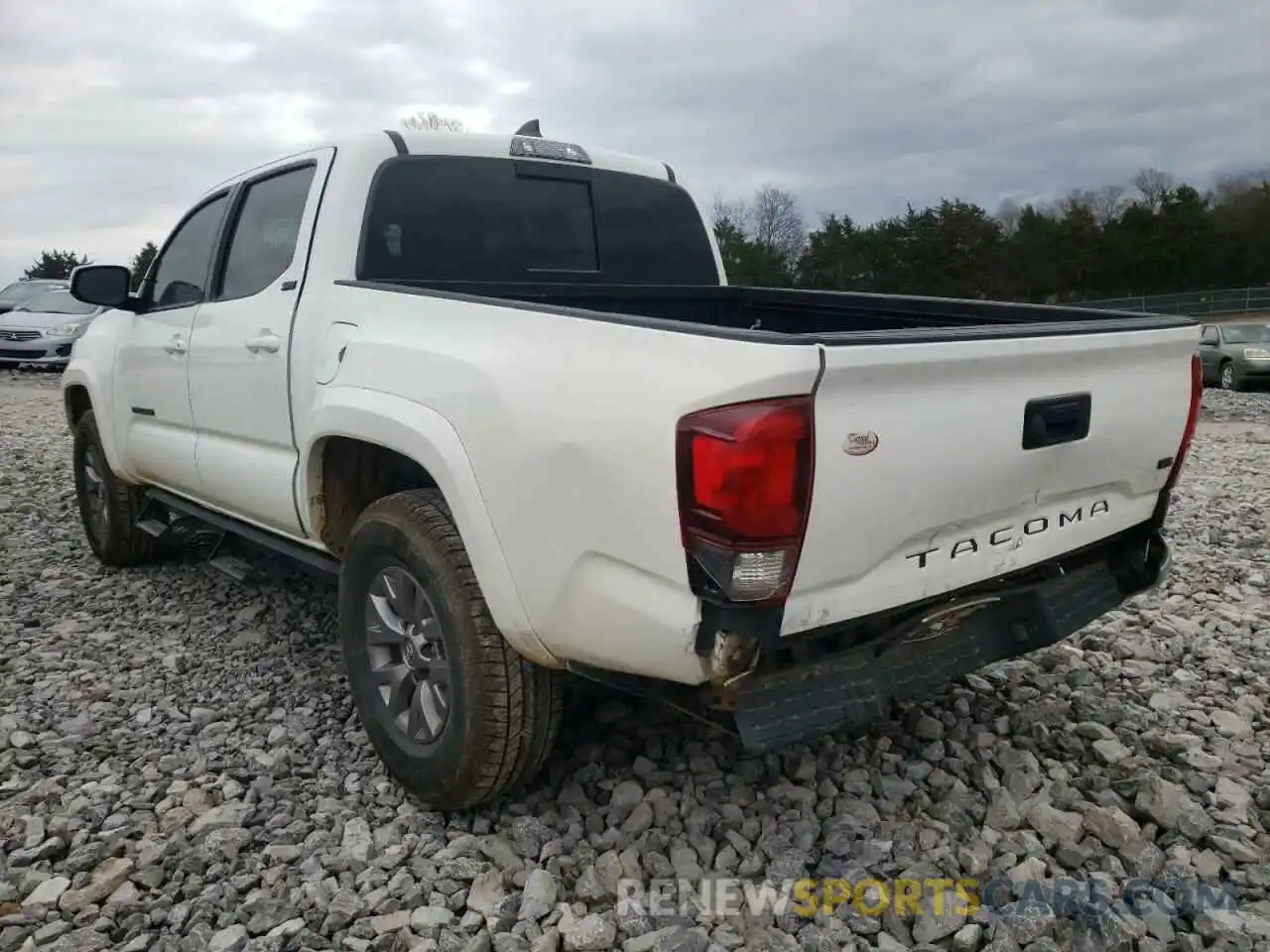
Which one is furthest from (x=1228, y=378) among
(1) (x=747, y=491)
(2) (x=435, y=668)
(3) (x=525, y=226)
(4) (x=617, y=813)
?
(1) (x=747, y=491)

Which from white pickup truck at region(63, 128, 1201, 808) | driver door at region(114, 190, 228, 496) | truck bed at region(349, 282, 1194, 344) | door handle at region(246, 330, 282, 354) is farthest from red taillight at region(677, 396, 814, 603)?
driver door at region(114, 190, 228, 496)

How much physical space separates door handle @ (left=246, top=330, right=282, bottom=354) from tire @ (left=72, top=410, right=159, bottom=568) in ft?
6.57

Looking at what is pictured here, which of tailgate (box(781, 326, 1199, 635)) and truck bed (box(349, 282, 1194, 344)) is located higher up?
truck bed (box(349, 282, 1194, 344))

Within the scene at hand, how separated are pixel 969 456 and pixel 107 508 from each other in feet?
15.3

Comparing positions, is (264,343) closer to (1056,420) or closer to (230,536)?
(230,536)

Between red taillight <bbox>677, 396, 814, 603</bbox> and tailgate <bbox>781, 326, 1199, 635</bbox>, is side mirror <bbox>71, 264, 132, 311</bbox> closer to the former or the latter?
red taillight <bbox>677, 396, 814, 603</bbox>

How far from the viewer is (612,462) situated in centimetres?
221

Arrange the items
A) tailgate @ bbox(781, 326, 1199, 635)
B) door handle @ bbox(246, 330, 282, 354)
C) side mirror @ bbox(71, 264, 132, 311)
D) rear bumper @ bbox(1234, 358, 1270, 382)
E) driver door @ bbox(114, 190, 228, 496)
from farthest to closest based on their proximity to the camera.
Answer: rear bumper @ bbox(1234, 358, 1270, 382) → side mirror @ bbox(71, 264, 132, 311) → driver door @ bbox(114, 190, 228, 496) → door handle @ bbox(246, 330, 282, 354) → tailgate @ bbox(781, 326, 1199, 635)

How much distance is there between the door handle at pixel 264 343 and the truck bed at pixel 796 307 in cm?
48

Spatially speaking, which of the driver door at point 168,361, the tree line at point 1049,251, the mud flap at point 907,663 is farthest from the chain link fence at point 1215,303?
the mud flap at point 907,663

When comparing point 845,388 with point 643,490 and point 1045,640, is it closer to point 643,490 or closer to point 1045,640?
point 643,490

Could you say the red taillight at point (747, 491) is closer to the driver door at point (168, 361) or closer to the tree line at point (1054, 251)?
the driver door at point (168, 361)

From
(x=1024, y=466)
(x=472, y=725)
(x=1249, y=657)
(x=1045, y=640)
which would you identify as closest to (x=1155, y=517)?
(x=1045, y=640)

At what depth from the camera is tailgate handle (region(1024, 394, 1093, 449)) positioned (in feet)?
8.13
